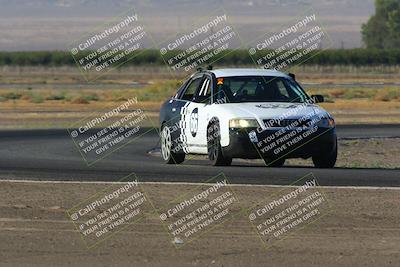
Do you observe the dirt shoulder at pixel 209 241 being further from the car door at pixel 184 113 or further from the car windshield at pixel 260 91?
the car door at pixel 184 113

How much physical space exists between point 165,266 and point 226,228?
2266 mm

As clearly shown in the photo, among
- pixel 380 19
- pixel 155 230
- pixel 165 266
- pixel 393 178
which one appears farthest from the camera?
pixel 380 19

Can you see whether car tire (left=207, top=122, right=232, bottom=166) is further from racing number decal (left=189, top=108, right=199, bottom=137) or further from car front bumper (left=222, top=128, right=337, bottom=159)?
racing number decal (left=189, top=108, right=199, bottom=137)

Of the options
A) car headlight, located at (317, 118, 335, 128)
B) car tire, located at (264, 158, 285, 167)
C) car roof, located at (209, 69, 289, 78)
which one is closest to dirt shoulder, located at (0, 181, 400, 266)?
car headlight, located at (317, 118, 335, 128)

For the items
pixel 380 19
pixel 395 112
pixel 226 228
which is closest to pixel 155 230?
pixel 226 228

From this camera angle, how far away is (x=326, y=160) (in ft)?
65.0

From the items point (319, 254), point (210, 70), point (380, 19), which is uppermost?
point (210, 70)

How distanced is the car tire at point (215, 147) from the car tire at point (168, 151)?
1194mm

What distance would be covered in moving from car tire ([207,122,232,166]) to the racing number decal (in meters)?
0.41

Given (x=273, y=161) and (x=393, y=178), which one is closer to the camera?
(x=393, y=178)

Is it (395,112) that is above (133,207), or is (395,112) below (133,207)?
below

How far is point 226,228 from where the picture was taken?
42.4ft

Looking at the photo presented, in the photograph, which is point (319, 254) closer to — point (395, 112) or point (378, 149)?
point (378, 149)

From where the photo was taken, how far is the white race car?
19062 mm
